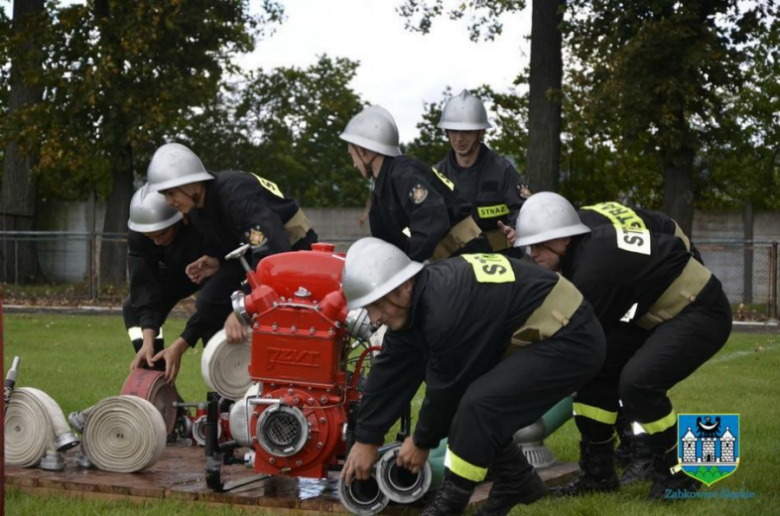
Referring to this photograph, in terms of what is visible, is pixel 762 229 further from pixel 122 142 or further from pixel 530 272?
pixel 530 272

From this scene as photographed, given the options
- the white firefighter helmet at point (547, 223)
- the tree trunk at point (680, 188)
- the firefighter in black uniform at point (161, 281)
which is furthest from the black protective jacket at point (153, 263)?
the tree trunk at point (680, 188)

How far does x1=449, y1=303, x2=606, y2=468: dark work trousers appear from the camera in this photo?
5637 millimetres

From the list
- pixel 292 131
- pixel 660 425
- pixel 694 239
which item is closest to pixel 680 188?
pixel 694 239

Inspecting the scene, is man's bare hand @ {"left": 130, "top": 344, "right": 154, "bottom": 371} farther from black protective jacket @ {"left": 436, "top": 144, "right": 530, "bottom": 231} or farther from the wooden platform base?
black protective jacket @ {"left": 436, "top": 144, "right": 530, "bottom": 231}

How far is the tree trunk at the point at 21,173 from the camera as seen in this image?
2433 cm

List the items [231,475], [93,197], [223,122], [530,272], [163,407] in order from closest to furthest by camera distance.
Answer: [530,272]
[231,475]
[163,407]
[93,197]
[223,122]

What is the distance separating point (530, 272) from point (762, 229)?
67.2 ft

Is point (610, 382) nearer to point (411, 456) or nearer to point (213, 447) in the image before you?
point (411, 456)

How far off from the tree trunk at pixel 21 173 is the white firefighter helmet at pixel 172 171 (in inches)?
686

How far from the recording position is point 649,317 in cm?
688

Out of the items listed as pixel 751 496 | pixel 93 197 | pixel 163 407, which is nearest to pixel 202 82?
pixel 93 197

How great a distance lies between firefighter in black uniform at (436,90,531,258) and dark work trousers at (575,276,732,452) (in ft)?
6.00

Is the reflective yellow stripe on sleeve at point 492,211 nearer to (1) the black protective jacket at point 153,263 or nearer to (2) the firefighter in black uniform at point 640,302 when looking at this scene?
(2) the firefighter in black uniform at point 640,302

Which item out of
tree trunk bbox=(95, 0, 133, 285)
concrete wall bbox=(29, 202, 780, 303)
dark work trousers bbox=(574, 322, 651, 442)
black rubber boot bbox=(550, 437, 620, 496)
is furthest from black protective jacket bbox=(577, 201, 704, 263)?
tree trunk bbox=(95, 0, 133, 285)
